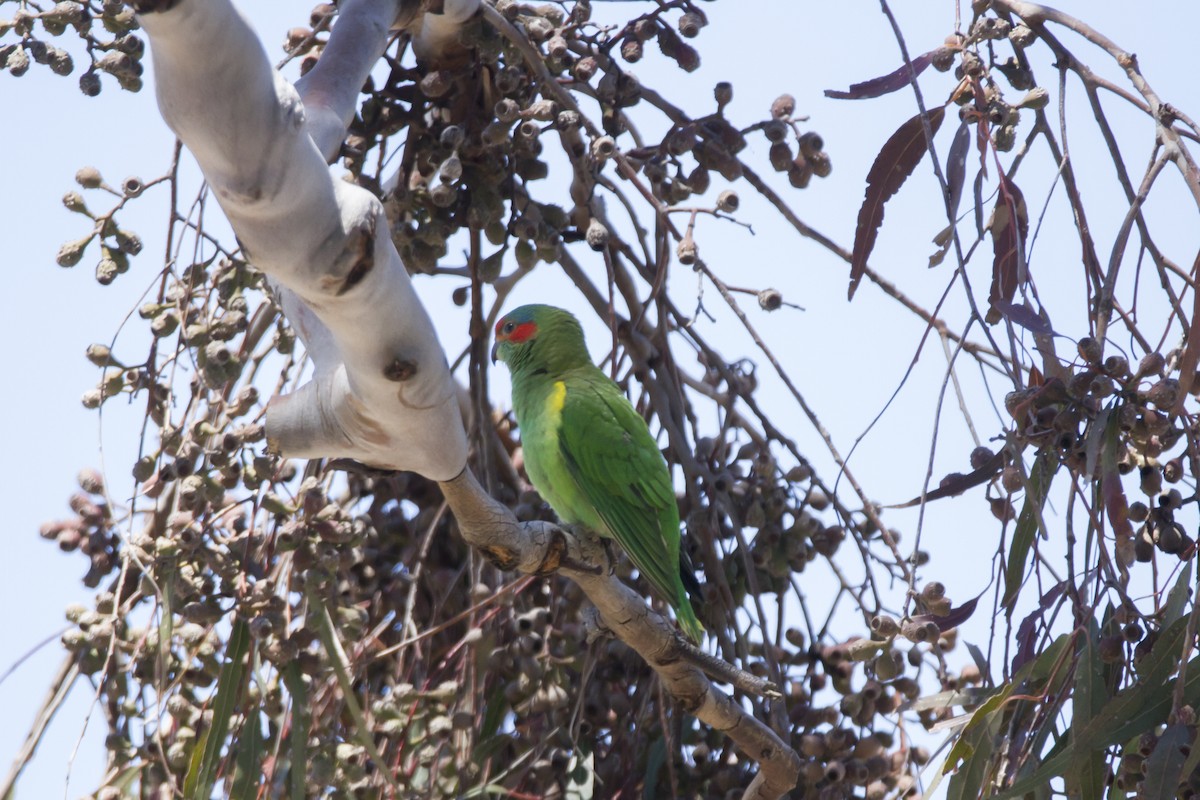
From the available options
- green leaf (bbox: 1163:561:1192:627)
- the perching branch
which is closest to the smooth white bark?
the perching branch

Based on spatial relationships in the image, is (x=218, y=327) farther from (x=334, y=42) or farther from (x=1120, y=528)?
(x=1120, y=528)

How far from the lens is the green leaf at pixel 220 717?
7.08ft

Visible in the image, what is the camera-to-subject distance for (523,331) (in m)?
3.37

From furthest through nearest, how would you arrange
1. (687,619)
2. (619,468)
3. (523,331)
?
→ (523,331), (619,468), (687,619)

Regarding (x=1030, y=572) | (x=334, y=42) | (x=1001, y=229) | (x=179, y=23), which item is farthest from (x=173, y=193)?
(x=1030, y=572)

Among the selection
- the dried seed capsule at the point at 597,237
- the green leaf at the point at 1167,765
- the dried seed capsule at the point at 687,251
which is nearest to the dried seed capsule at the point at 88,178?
the dried seed capsule at the point at 597,237

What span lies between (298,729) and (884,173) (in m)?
1.41

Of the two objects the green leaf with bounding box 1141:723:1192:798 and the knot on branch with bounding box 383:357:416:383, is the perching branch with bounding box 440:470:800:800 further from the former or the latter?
the green leaf with bounding box 1141:723:1192:798

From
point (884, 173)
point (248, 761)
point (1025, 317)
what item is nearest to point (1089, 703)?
point (1025, 317)

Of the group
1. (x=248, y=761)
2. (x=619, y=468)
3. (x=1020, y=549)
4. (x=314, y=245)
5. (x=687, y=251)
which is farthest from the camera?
(x=619, y=468)

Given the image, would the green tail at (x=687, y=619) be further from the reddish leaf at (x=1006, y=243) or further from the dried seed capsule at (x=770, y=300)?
the reddish leaf at (x=1006, y=243)

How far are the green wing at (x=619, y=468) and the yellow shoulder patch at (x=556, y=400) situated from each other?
0.01m

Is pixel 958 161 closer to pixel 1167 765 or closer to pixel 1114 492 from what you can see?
pixel 1114 492

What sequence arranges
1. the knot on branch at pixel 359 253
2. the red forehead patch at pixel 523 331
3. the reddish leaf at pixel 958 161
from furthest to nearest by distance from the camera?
the red forehead patch at pixel 523 331 < the reddish leaf at pixel 958 161 < the knot on branch at pixel 359 253
